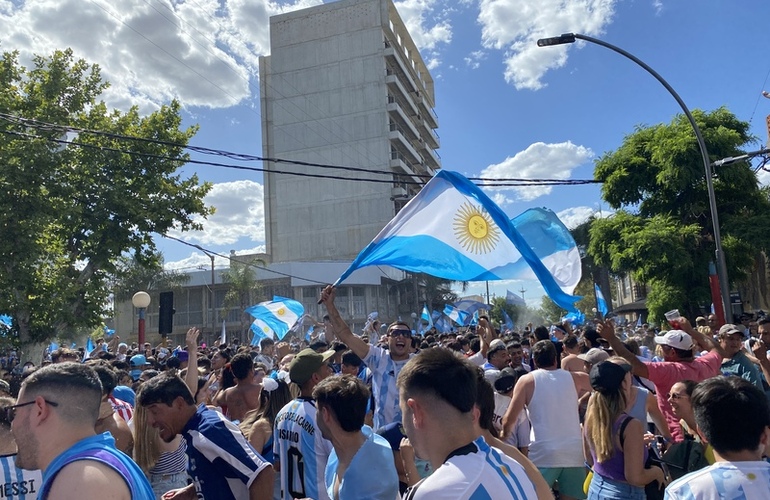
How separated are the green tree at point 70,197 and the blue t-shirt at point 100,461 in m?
16.1

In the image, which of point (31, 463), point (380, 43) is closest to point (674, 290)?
point (31, 463)

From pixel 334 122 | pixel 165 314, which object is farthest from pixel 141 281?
pixel 165 314

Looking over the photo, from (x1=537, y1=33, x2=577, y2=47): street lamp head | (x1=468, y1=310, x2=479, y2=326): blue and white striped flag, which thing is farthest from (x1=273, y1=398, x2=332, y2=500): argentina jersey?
(x1=468, y1=310, x2=479, y2=326): blue and white striped flag

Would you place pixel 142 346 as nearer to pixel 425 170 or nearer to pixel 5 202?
pixel 5 202

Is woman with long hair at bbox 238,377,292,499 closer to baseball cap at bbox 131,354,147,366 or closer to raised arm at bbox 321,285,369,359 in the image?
raised arm at bbox 321,285,369,359

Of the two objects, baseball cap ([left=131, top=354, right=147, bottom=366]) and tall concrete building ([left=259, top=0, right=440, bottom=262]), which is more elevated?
tall concrete building ([left=259, top=0, right=440, bottom=262])

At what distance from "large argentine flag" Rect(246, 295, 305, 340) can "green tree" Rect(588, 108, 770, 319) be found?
12.0 m

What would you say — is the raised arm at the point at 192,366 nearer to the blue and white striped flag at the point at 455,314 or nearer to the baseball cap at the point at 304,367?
the baseball cap at the point at 304,367

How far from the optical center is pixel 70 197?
64.1 feet

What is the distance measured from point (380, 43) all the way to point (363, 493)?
6757 centimetres

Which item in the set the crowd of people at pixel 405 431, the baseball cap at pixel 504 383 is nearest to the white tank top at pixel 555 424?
the crowd of people at pixel 405 431

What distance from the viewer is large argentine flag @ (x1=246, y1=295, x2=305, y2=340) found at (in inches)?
784

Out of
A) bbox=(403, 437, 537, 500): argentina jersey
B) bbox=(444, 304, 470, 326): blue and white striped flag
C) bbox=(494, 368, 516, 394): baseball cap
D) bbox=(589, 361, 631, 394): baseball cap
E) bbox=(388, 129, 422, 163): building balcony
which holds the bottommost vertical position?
bbox=(494, 368, 516, 394): baseball cap

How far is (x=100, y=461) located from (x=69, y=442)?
0.30 m
